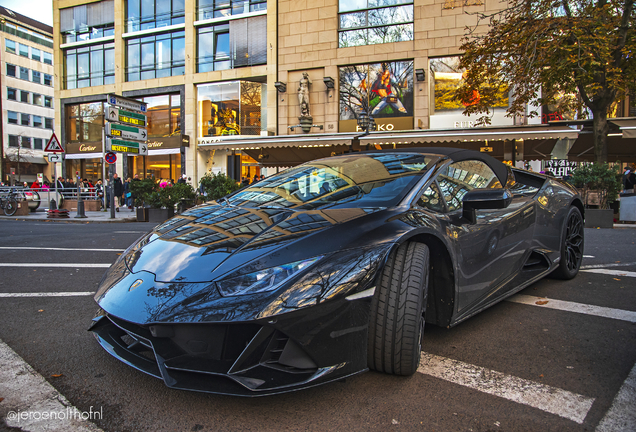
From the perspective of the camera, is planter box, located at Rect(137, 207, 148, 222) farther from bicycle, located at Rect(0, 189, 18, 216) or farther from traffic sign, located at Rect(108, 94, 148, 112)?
bicycle, located at Rect(0, 189, 18, 216)

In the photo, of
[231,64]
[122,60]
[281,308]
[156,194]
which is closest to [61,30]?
[122,60]

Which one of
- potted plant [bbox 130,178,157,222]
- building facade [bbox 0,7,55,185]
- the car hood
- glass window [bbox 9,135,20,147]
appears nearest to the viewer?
the car hood

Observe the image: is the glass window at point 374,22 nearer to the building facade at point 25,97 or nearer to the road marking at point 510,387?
the road marking at point 510,387

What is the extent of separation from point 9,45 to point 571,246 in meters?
66.7

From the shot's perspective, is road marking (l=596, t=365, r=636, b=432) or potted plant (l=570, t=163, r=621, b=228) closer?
road marking (l=596, t=365, r=636, b=432)

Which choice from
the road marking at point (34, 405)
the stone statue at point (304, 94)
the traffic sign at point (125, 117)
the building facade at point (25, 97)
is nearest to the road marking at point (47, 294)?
the road marking at point (34, 405)

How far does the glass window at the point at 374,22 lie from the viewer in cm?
1914

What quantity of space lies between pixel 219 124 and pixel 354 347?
23178 mm

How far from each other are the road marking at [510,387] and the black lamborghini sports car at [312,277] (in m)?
0.22

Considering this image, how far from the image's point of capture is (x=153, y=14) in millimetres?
25688

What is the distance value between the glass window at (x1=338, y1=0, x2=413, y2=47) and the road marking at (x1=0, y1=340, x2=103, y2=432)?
1991 cm

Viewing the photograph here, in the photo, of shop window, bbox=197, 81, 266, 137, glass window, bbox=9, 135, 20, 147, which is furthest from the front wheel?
glass window, bbox=9, 135, 20, 147

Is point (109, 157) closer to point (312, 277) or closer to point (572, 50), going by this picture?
point (572, 50)

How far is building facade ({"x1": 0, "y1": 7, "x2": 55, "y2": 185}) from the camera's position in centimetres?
5103
